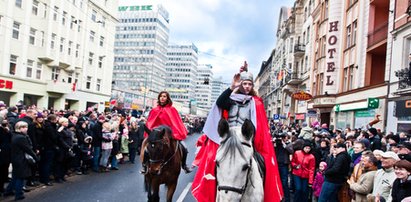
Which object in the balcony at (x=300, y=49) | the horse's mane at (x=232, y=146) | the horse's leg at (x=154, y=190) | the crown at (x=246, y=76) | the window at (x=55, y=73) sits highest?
the balcony at (x=300, y=49)

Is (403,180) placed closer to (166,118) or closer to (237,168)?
(237,168)

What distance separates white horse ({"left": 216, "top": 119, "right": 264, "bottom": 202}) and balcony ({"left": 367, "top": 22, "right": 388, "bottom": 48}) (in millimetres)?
19488

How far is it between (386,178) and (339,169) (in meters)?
1.68

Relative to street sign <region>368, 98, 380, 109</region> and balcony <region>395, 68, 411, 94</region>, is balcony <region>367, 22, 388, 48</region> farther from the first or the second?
balcony <region>395, 68, 411, 94</region>

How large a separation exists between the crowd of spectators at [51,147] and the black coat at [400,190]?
770 cm

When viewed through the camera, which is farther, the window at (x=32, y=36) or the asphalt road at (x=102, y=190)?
the window at (x=32, y=36)

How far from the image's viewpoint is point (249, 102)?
4.64 m

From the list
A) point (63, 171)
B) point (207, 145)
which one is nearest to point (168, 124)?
point (207, 145)

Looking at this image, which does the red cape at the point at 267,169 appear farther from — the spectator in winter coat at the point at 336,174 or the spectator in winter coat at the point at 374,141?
the spectator in winter coat at the point at 374,141

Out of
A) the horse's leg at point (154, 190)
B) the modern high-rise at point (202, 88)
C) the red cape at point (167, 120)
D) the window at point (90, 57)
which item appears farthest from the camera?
the modern high-rise at point (202, 88)

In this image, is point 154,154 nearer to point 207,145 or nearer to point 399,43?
point 207,145

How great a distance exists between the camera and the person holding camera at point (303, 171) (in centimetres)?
899

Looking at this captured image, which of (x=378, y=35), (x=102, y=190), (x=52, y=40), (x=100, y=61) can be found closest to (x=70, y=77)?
(x=52, y=40)

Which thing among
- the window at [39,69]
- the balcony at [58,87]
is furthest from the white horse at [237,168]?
the balcony at [58,87]
